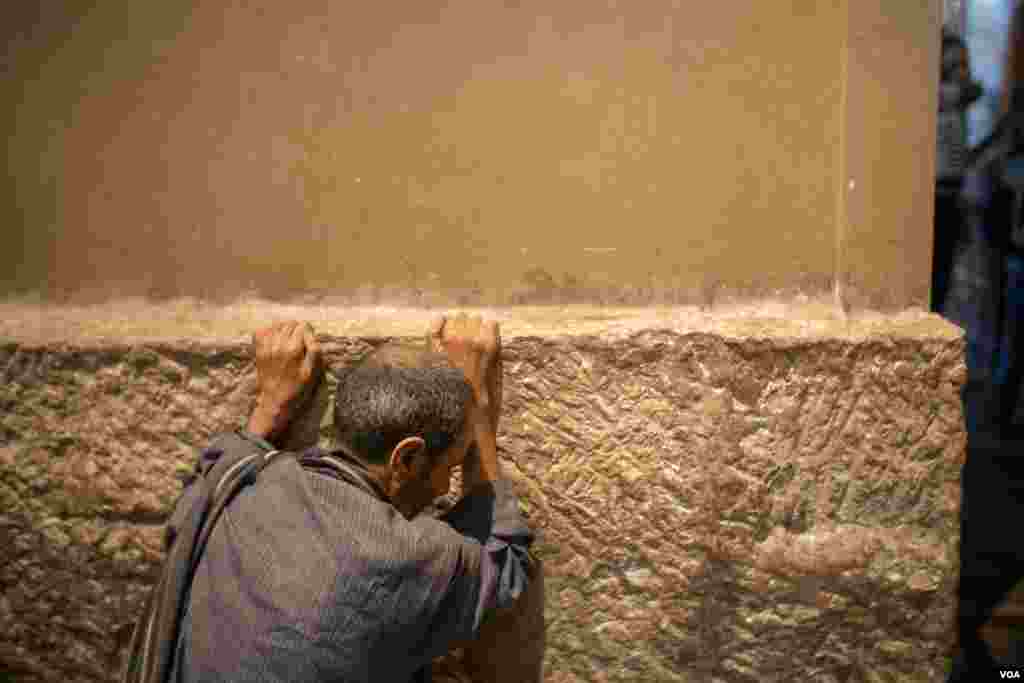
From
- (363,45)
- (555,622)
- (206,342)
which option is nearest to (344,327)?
(206,342)

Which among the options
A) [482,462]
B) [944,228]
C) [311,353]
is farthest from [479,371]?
[944,228]

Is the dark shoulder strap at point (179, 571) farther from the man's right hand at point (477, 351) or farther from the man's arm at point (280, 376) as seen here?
the man's right hand at point (477, 351)

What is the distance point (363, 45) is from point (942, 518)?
1395 millimetres

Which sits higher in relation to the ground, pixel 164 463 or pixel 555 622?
pixel 164 463

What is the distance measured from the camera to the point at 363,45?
1.65m

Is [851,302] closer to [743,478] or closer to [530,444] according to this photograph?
[743,478]

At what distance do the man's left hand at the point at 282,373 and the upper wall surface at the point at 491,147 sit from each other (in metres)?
0.14

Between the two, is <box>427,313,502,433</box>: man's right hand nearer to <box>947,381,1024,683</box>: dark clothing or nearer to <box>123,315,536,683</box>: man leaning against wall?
<box>123,315,536,683</box>: man leaning against wall

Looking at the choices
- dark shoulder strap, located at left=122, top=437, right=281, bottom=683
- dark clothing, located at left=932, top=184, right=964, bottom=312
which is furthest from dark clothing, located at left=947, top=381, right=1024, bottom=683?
dark shoulder strap, located at left=122, top=437, right=281, bottom=683

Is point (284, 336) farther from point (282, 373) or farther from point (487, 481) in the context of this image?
point (487, 481)

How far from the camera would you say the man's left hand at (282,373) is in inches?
63.3

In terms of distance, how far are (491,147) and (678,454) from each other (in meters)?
0.66

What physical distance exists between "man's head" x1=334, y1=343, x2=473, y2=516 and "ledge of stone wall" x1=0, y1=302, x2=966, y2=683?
8.5 inches

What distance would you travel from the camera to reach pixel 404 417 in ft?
4.45
